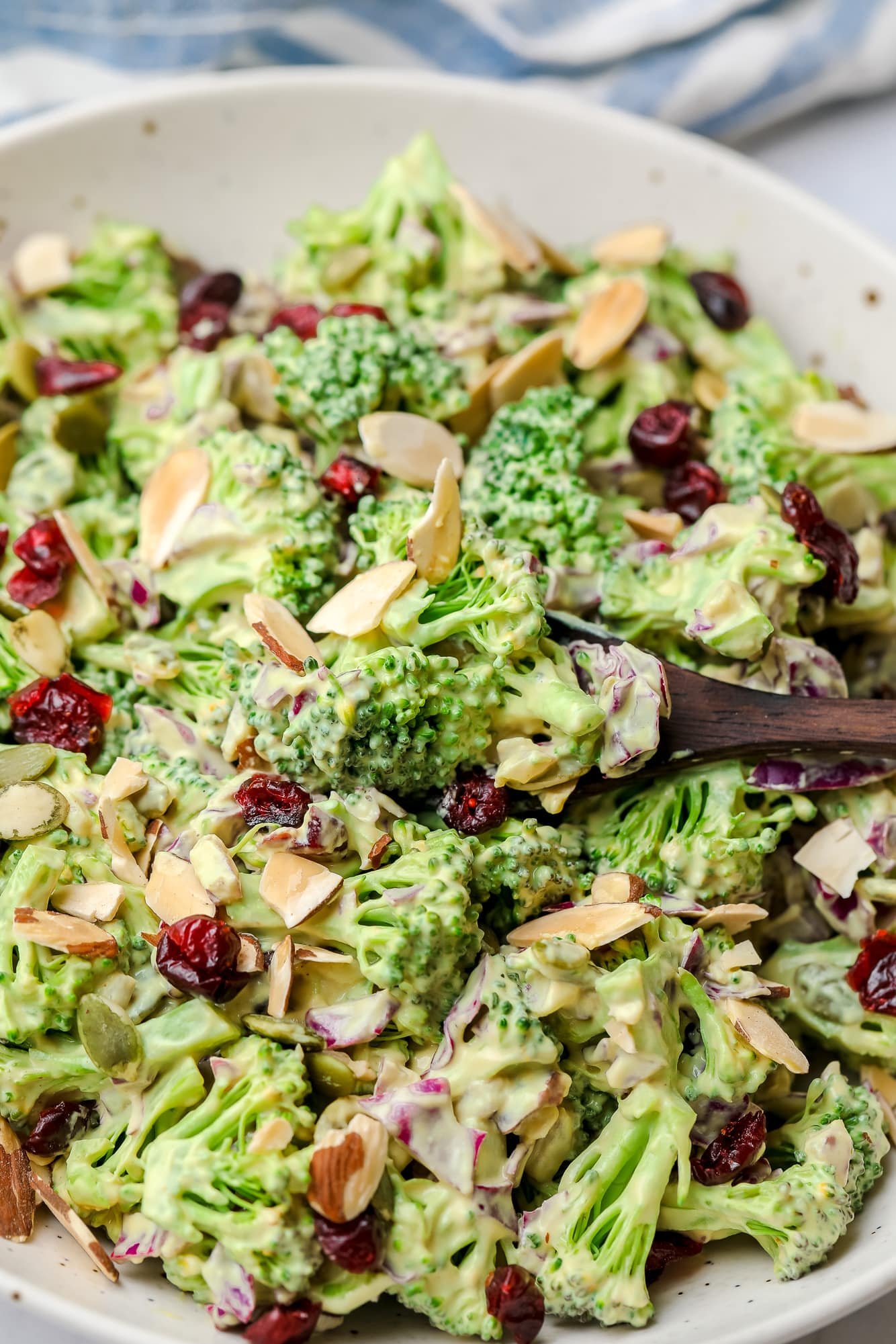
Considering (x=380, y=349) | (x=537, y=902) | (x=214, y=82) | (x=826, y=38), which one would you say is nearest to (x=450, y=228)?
→ (x=380, y=349)

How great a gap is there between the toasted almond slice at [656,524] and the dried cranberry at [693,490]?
35 mm

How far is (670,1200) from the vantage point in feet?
7.18

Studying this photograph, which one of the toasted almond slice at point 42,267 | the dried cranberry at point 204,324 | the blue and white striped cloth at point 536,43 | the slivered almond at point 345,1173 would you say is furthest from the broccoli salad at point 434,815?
the blue and white striped cloth at point 536,43

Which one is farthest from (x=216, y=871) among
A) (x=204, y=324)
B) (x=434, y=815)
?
(x=204, y=324)

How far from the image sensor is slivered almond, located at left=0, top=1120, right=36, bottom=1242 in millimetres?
2162

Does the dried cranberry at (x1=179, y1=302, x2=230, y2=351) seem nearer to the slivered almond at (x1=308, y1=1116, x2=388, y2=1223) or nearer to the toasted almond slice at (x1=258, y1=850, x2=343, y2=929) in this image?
the toasted almond slice at (x1=258, y1=850, x2=343, y2=929)

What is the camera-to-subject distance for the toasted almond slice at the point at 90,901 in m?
2.21

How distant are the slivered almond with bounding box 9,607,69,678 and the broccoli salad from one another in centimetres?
1

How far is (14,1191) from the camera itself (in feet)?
7.16

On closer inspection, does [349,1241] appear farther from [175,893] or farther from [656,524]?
[656,524]

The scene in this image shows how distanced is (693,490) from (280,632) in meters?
1.01

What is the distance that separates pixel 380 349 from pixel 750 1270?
194cm

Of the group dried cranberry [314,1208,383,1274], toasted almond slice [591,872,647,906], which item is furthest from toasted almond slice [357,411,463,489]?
dried cranberry [314,1208,383,1274]

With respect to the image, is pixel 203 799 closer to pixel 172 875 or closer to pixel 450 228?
pixel 172 875
